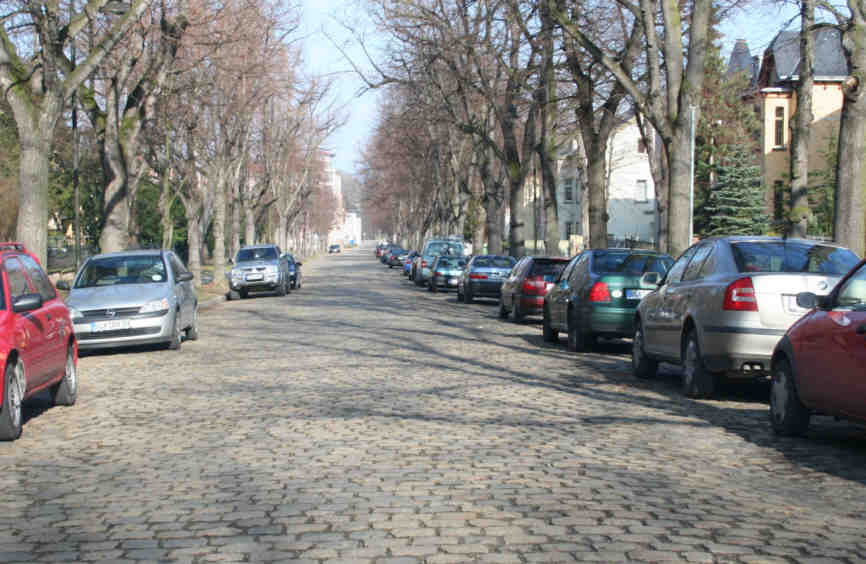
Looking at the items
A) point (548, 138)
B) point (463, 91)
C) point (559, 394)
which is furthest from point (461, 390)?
Answer: point (463, 91)

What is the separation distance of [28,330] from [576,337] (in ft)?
30.3

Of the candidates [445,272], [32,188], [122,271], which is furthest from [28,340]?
[445,272]

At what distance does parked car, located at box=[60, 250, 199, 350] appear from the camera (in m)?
16.4

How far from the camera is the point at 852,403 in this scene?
777 cm

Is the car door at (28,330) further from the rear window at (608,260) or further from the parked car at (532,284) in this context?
the parked car at (532,284)

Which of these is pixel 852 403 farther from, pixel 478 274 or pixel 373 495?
pixel 478 274

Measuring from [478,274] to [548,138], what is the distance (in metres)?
5.44

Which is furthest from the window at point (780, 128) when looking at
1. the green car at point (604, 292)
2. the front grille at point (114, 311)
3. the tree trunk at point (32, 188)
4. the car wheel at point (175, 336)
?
the front grille at point (114, 311)

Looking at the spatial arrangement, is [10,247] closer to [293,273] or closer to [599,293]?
[599,293]

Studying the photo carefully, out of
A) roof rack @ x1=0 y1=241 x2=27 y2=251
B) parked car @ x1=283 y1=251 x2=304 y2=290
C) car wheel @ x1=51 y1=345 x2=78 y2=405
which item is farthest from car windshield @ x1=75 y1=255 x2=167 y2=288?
parked car @ x1=283 y1=251 x2=304 y2=290

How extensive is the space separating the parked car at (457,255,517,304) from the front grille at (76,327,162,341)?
1580 centimetres

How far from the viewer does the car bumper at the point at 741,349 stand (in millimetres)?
10266

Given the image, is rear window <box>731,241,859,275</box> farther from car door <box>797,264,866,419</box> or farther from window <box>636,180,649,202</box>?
window <box>636,180,649,202</box>

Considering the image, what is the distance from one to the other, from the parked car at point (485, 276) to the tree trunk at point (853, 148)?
15240mm
